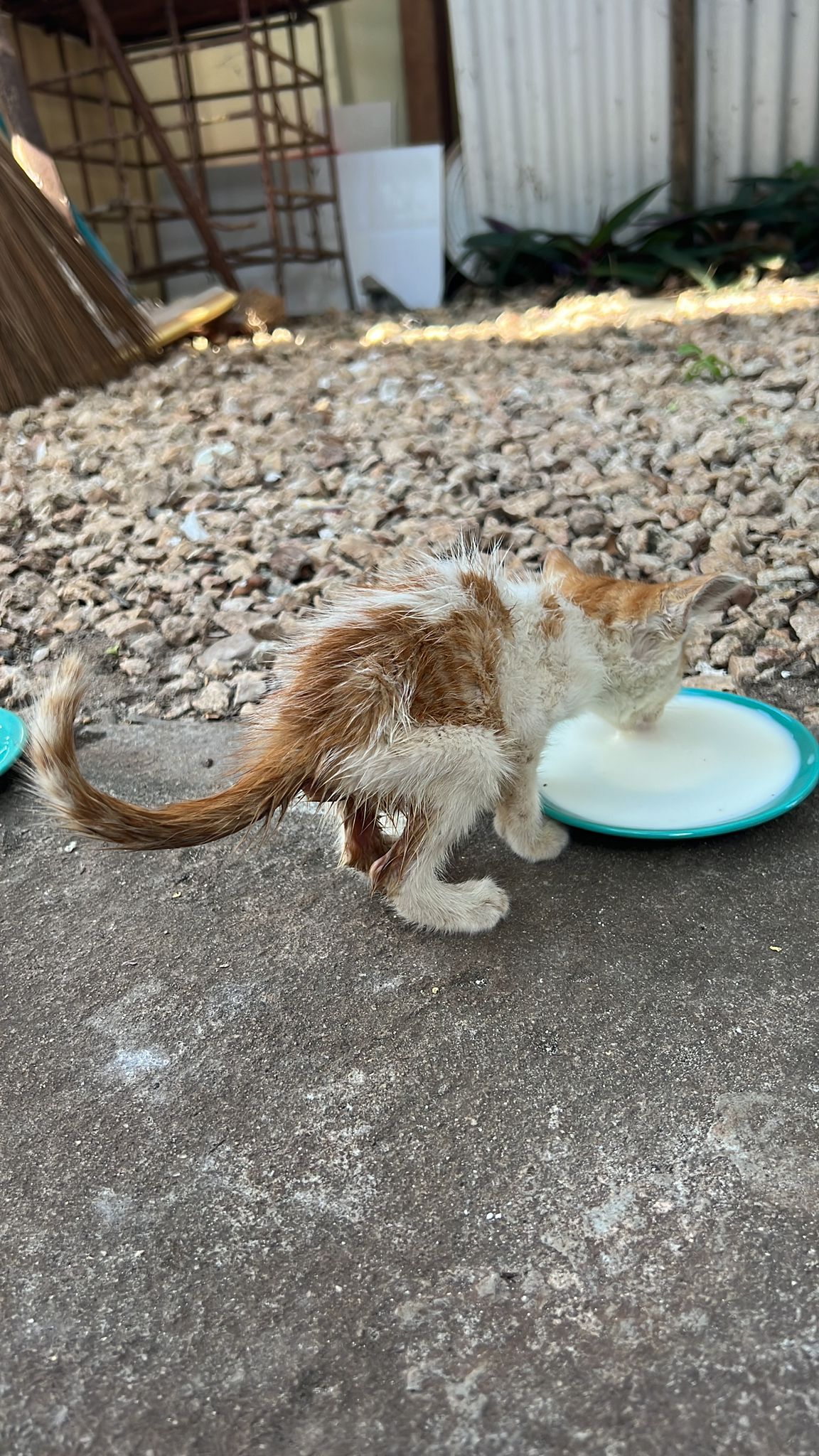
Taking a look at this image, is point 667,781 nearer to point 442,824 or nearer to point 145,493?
point 442,824

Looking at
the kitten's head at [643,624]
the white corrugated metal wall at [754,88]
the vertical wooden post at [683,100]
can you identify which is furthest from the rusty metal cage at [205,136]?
the kitten's head at [643,624]

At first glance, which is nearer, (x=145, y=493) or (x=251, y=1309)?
(x=251, y=1309)

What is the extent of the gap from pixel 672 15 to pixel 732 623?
16.4ft

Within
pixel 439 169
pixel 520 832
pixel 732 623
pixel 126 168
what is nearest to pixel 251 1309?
pixel 520 832

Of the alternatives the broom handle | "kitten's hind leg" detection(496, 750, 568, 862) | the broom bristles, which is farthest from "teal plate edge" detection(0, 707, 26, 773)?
the broom handle

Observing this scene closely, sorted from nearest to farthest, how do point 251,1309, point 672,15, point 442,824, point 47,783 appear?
point 251,1309, point 47,783, point 442,824, point 672,15

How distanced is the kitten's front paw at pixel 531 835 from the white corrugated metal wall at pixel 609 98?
5.77m

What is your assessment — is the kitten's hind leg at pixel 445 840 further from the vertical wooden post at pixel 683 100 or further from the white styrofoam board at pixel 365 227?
the vertical wooden post at pixel 683 100

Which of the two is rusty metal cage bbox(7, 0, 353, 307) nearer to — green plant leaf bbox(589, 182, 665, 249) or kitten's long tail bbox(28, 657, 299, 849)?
green plant leaf bbox(589, 182, 665, 249)

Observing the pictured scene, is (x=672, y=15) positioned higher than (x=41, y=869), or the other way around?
(x=672, y=15)

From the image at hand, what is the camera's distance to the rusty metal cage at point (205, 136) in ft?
20.1

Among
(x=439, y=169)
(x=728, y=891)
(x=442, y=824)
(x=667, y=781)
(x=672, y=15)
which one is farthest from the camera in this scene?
(x=439, y=169)

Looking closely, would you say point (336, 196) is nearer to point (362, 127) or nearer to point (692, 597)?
point (362, 127)

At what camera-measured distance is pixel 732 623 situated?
9.84ft
